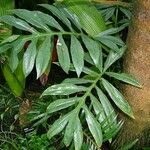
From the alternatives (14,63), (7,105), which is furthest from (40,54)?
(7,105)

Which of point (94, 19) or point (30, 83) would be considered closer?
point (94, 19)

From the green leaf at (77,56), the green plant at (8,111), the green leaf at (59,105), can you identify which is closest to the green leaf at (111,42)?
the green leaf at (77,56)

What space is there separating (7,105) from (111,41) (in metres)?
0.67

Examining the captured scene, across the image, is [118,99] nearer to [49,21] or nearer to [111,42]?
[111,42]

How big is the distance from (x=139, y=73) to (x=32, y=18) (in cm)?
40

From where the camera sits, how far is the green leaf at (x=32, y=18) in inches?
54.3

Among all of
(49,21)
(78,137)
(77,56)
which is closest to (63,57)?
(77,56)

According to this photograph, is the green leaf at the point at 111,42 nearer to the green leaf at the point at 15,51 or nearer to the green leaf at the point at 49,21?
the green leaf at the point at 49,21

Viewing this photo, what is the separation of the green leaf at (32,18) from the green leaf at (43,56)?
2.3 inches

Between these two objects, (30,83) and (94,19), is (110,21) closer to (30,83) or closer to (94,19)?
(94,19)

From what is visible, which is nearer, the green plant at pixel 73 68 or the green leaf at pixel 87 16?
the green plant at pixel 73 68

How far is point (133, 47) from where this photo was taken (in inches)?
Answer: 54.0

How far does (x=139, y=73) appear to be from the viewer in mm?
1399

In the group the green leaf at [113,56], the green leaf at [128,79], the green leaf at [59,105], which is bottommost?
the green leaf at [59,105]
